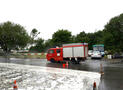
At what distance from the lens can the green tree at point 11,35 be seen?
41406mm

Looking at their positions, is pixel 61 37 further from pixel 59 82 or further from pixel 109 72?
pixel 59 82

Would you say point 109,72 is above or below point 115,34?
below

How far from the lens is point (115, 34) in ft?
88.3

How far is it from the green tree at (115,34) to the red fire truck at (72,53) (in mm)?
10515

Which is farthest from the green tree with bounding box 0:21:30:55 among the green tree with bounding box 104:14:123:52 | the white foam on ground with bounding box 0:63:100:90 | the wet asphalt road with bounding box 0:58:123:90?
the white foam on ground with bounding box 0:63:100:90

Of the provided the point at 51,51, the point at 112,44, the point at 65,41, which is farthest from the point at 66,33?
the point at 51,51

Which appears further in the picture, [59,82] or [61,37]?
[61,37]

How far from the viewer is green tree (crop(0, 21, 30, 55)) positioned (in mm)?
41406

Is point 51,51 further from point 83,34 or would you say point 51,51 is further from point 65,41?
point 83,34

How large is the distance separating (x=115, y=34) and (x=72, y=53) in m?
11.7

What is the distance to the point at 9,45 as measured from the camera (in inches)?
1706

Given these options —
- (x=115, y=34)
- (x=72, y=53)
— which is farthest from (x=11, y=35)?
(x=115, y=34)

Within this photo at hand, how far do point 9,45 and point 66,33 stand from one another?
27.8 meters

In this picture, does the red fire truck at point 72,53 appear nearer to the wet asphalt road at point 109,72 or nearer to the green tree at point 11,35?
the wet asphalt road at point 109,72
